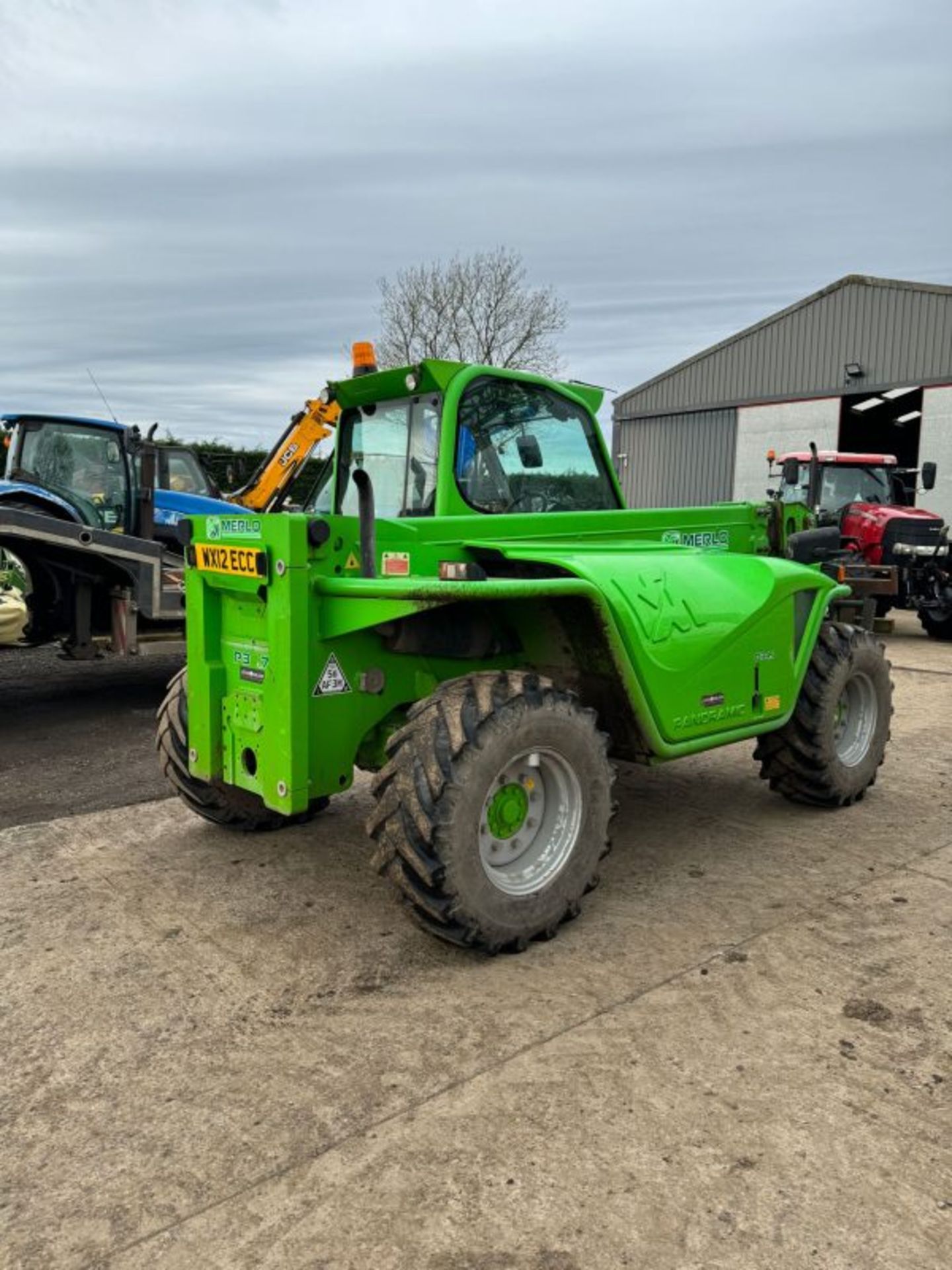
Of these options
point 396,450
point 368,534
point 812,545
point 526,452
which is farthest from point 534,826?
point 812,545

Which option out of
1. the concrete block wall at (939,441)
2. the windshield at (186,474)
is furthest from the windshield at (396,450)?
the concrete block wall at (939,441)

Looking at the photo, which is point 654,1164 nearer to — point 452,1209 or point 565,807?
point 452,1209

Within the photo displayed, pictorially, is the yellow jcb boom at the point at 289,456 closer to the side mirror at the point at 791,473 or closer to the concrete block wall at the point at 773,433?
the side mirror at the point at 791,473

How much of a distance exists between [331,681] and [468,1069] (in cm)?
145

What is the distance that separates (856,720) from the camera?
529cm

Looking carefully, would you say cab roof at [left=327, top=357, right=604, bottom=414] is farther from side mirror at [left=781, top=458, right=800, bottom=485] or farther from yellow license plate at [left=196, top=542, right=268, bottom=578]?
side mirror at [left=781, top=458, right=800, bottom=485]

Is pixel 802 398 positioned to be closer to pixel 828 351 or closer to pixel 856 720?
pixel 828 351

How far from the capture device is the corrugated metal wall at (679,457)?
2323 centimetres

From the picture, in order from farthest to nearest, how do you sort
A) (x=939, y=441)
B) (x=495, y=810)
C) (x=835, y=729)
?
1. (x=939, y=441)
2. (x=835, y=729)
3. (x=495, y=810)

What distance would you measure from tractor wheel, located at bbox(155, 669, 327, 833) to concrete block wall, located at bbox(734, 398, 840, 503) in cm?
1825

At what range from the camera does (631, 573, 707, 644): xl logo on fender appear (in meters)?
3.76

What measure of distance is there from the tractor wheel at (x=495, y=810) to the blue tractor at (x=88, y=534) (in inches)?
183

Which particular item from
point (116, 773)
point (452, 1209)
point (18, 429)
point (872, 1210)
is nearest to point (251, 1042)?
point (452, 1209)

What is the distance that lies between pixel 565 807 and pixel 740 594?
133 centimetres
